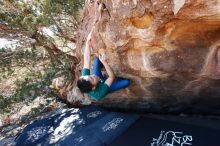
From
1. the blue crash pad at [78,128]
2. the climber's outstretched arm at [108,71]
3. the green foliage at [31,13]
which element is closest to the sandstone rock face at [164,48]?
the climber's outstretched arm at [108,71]

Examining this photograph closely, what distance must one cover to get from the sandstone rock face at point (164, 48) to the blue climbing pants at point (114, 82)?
0.08 metres

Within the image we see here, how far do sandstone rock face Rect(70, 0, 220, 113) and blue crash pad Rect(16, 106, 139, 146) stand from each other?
47 centimetres

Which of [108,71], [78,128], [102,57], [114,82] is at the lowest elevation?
[78,128]

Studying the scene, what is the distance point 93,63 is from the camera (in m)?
4.26

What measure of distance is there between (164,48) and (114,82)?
85 cm

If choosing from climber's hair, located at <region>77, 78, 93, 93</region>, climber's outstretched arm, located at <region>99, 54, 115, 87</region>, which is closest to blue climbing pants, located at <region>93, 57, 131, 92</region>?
climber's outstretched arm, located at <region>99, 54, 115, 87</region>

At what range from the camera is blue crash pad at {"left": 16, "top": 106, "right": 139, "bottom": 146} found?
4059 mm

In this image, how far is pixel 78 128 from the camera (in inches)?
180

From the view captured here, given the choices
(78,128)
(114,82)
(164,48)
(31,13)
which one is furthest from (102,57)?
(31,13)

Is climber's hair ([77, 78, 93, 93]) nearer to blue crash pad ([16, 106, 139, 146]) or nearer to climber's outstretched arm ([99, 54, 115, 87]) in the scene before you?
climber's outstretched arm ([99, 54, 115, 87])

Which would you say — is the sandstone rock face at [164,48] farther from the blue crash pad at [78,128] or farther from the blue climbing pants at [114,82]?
the blue crash pad at [78,128]

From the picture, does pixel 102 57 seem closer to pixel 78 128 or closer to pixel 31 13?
pixel 78 128

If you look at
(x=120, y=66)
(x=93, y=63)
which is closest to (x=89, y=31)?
(x=93, y=63)

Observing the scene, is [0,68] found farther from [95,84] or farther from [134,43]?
[134,43]
